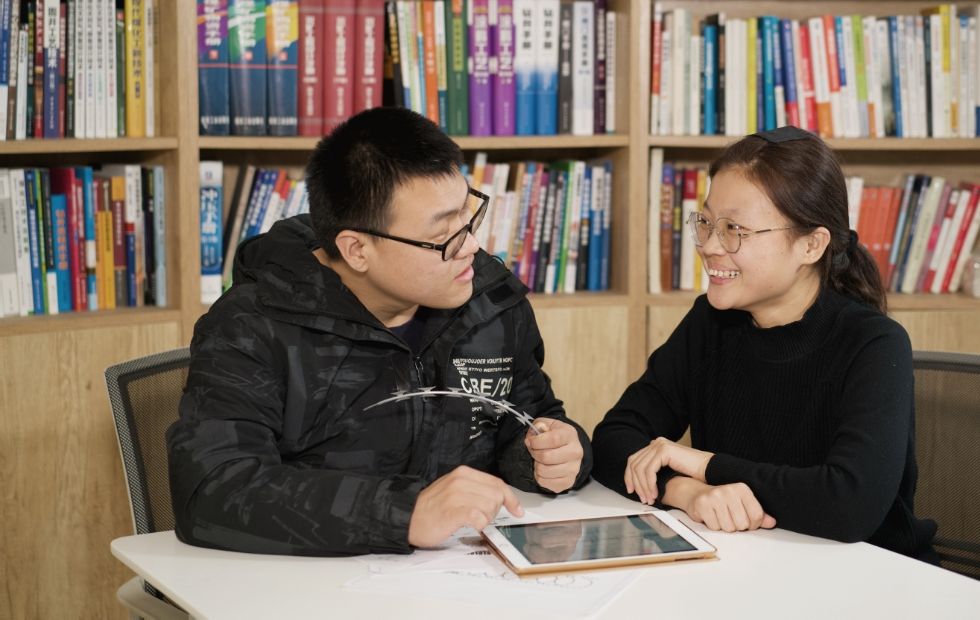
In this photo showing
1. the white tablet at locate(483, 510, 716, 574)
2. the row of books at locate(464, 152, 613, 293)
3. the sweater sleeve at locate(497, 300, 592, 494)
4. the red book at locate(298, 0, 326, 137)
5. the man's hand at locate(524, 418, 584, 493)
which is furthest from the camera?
the row of books at locate(464, 152, 613, 293)

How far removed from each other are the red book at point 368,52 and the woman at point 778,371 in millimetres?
1235

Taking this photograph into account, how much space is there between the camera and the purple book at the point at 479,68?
3088 mm

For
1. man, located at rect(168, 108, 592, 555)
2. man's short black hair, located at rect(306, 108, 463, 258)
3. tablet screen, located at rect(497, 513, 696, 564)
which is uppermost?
man's short black hair, located at rect(306, 108, 463, 258)

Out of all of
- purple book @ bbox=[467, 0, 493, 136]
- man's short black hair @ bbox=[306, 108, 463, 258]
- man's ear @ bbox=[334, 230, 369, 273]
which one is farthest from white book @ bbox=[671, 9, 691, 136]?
man's ear @ bbox=[334, 230, 369, 273]

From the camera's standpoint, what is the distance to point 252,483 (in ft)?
5.35

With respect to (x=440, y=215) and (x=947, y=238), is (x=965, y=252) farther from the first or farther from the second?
(x=440, y=215)

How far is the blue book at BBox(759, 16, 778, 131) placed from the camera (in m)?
3.23

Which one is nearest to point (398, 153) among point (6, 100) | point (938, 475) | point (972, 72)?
point (938, 475)

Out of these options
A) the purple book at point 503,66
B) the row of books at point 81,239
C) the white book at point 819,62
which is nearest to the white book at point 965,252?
the white book at point 819,62

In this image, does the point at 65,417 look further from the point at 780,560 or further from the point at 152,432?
the point at 780,560

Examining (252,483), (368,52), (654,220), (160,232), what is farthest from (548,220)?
(252,483)

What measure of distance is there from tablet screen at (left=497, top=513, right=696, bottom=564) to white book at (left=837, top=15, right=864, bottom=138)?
1.91 meters

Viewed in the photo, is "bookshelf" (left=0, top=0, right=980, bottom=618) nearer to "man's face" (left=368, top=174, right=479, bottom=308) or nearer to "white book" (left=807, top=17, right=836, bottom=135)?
"white book" (left=807, top=17, right=836, bottom=135)

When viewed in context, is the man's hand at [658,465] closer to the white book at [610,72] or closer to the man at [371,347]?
the man at [371,347]
